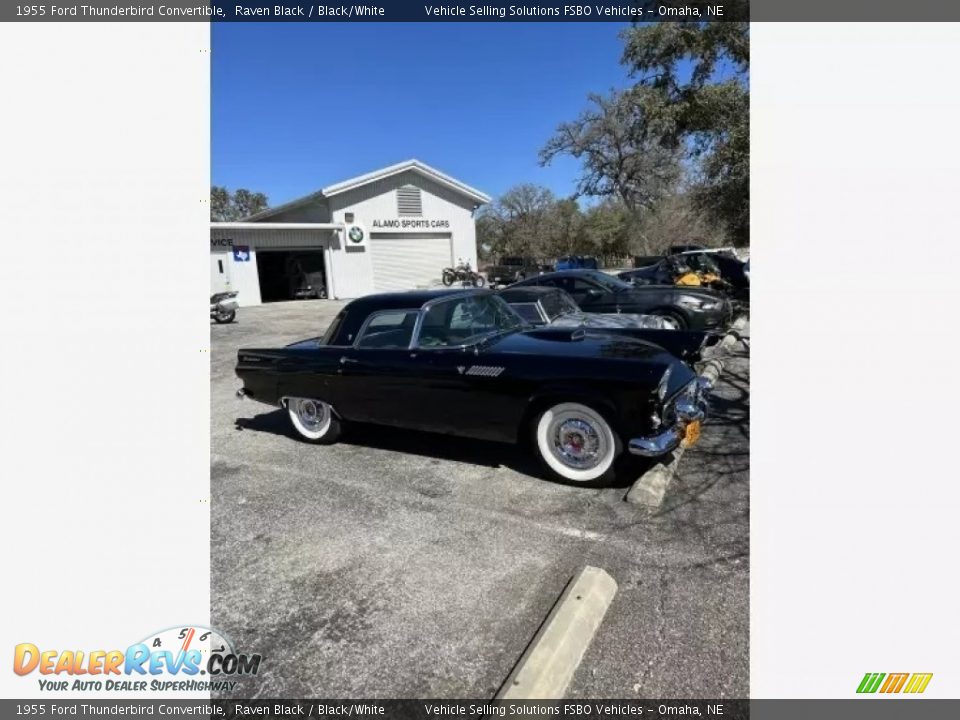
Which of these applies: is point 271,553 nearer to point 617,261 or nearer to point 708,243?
point 617,261

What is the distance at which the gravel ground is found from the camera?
2.10 meters

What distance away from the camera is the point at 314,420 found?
4.98 metres

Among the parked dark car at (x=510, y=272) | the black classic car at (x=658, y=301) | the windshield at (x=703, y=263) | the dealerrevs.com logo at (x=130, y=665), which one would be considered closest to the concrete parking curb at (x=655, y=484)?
the dealerrevs.com logo at (x=130, y=665)

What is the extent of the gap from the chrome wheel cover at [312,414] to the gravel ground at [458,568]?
1.25ft

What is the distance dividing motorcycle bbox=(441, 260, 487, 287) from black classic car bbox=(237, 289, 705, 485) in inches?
745

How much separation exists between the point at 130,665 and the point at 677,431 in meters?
2.96

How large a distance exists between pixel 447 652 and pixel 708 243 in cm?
4693

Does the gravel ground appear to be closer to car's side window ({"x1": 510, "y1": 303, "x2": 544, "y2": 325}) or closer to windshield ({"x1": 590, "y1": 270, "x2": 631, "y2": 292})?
car's side window ({"x1": 510, "y1": 303, "x2": 544, "y2": 325})

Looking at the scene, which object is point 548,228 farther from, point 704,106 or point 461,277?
point 704,106

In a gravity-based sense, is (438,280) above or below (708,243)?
below

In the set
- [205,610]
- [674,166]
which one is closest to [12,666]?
[205,610]

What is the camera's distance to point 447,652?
221 cm

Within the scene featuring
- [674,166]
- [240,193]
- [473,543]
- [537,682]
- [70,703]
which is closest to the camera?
[70,703]
